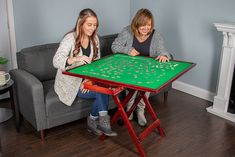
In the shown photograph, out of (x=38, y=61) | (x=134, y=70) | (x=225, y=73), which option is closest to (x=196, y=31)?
(x=225, y=73)

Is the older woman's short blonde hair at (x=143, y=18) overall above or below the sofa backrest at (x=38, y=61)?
above

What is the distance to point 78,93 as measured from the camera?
279cm

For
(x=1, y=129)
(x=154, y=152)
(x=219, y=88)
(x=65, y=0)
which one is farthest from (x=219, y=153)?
(x=65, y=0)

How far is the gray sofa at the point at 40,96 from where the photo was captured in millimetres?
2664

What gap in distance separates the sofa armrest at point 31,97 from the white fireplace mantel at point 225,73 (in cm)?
195

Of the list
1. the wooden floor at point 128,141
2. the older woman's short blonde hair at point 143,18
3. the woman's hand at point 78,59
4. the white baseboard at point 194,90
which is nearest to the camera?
the woman's hand at point 78,59

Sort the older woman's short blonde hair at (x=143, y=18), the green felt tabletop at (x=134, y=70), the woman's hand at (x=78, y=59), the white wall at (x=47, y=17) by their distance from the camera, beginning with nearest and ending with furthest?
1. the green felt tabletop at (x=134, y=70)
2. the woman's hand at (x=78, y=59)
3. the older woman's short blonde hair at (x=143, y=18)
4. the white wall at (x=47, y=17)

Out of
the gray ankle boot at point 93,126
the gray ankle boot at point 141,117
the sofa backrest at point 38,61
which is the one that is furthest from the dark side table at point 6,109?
the gray ankle boot at point 141,117

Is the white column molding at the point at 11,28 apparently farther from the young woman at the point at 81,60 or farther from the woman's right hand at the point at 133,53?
the woman's right hand at the point at 133,53

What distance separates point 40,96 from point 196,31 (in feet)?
6.96

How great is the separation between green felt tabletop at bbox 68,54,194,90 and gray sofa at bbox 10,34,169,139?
1.61 ft

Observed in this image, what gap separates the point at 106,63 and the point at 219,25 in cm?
138

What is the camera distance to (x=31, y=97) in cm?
264

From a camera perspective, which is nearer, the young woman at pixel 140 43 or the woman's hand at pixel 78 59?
the woman's hand at pixel 78 59
